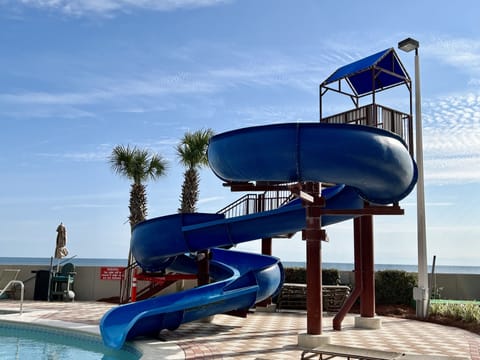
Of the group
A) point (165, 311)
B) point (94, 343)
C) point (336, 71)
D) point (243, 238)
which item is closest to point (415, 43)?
point (336, 71)

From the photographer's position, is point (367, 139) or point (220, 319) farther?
point (220, 319)

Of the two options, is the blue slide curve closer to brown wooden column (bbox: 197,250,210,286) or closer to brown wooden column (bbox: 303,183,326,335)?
brown wooden column (bbox: 197,250,210,286)

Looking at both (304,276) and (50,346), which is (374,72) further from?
(304,276)

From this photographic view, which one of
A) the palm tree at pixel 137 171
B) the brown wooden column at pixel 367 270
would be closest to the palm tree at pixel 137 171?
the palm tree at pixel 137 171

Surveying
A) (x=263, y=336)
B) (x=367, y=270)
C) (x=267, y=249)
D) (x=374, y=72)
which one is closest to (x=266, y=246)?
(x=267, y=249)

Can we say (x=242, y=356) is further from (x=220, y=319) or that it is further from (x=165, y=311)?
(x=220, y=319)

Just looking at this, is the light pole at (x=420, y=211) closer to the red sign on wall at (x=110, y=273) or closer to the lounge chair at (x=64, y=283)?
the red sign on wall at (x=110, y=273)

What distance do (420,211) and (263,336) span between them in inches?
284

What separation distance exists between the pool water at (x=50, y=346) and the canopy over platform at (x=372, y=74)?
7865 millimetres

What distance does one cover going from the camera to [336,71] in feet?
42.2

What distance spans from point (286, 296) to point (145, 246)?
269 inches

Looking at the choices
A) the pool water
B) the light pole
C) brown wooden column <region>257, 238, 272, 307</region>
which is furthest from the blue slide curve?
the light pole

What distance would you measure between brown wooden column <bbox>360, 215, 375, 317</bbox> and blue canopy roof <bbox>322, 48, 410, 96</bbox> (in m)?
3.75

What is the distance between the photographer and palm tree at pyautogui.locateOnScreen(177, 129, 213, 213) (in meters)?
20.4
